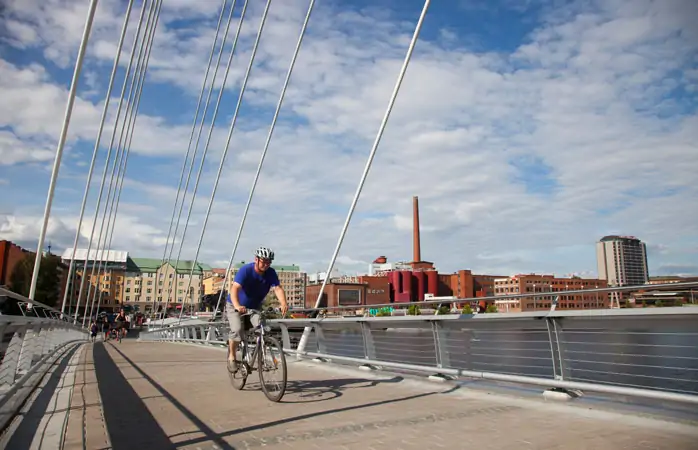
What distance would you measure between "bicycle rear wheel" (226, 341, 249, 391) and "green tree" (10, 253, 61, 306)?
71421mm

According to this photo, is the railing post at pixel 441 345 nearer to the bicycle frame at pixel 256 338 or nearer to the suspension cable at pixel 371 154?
the bicycle frame at pixel 256 338

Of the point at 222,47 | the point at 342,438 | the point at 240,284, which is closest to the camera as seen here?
the point at 342,438

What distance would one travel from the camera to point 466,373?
6.57 m

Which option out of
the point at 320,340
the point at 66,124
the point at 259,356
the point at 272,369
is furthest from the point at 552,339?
the point at 66,124

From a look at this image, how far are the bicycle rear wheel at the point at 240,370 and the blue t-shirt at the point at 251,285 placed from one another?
0.52 m

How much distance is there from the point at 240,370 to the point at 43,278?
255 feet

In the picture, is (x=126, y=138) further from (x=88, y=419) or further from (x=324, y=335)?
(x=88, y=419)

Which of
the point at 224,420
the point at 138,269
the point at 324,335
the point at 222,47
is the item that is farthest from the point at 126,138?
the point at 138,269

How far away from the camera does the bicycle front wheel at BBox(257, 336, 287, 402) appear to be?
5.56m

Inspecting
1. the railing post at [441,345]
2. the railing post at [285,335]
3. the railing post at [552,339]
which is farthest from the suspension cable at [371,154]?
the railing post at [552,339]

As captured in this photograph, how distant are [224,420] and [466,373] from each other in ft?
10.4

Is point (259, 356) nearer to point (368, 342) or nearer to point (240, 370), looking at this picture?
point (240, 370)

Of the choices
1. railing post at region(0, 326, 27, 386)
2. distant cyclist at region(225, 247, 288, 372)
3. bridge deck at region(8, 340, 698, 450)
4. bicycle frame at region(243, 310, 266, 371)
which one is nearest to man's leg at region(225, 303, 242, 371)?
distant cyclist at region(225, 247, 288, 372)

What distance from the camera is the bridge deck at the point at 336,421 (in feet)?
12.4
